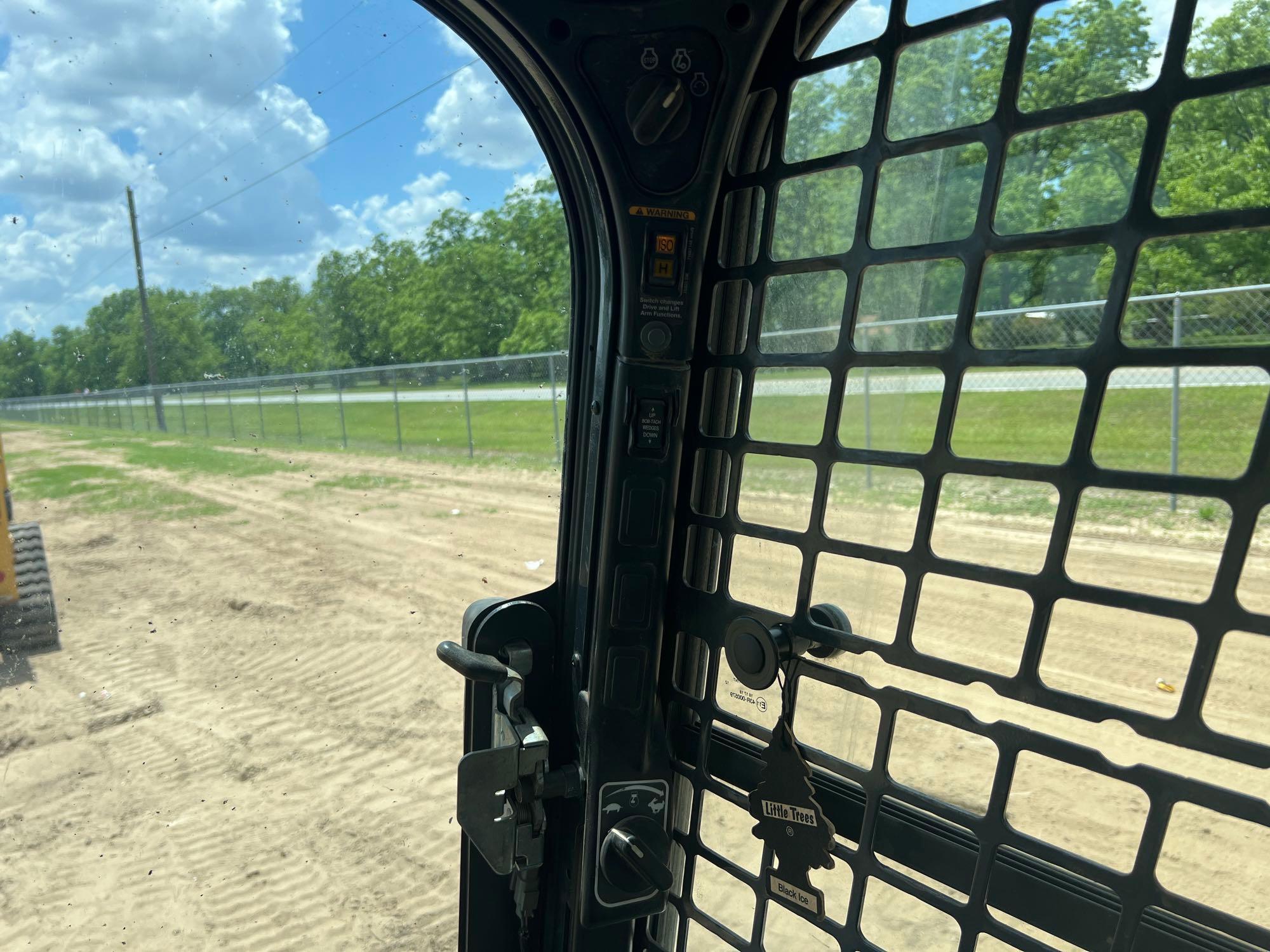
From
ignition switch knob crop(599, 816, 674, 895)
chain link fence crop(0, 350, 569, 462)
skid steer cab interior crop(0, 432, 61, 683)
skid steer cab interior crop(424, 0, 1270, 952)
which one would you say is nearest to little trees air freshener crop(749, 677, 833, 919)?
skid steer cab interior crop(424, 0, 1270, 952)

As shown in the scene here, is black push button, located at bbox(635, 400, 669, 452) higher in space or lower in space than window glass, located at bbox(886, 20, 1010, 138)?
lower

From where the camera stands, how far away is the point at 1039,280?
2.39 feet

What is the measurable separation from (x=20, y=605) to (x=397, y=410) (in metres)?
1.61

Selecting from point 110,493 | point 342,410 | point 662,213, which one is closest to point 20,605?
point 110,493

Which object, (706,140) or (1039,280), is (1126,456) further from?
(706,140)

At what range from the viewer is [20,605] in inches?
109

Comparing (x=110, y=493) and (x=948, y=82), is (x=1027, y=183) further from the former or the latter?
(x=110, y=493)

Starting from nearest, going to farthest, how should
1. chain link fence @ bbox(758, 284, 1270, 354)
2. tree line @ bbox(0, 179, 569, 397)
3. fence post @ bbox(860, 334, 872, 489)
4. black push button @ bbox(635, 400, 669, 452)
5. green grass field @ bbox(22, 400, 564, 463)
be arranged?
1. chain link fence @ bbox(758, 284, 1270, 354)
2. fence post @ bbox(860, 334, 872, 489)
3. black push button @ bbox(635, 400, 669, 452)
4. tree line @ bbox(0, 179, 569, 397)
5. green grass field @ bbox(22, 400, 564, 463)

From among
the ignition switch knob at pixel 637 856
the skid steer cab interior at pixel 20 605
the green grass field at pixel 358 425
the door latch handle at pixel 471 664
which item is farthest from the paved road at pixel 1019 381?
the skid steer cab interior at pixel 20 605

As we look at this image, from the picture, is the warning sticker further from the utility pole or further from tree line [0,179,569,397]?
the utility pole

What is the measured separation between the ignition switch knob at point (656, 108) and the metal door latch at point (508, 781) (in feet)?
2.35

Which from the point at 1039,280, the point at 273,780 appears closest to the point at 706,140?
the point at 1039,280

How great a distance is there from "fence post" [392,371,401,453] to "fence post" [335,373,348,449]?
141mm

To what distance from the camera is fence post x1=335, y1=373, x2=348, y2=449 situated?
6.93ft
